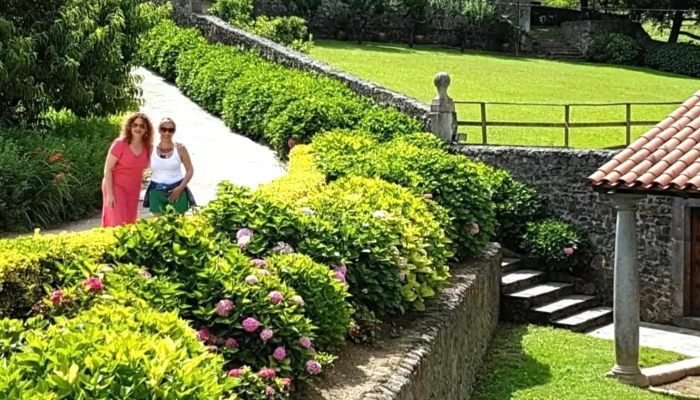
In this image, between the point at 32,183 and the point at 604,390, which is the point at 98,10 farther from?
the point at 604,390

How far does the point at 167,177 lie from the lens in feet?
31.1

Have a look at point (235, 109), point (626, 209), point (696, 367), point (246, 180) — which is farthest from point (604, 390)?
point (235, 109)

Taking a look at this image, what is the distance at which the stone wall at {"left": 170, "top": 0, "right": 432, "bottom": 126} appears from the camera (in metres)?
17.8

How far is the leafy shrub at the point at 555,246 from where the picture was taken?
18.3 m

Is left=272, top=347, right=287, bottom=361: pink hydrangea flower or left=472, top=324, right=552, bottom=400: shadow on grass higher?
left=272, top=347, right=287, bottom=361: pink hydrangea flower

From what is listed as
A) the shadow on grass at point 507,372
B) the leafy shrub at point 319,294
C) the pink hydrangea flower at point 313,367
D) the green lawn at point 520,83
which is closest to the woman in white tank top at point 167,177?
the leafy shrub at point 319,294

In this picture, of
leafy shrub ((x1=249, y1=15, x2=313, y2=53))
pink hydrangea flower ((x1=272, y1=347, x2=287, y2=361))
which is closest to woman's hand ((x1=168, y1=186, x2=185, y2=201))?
pink hydrangea flower ((x1=272, y1=347, x2=287, y2=361))

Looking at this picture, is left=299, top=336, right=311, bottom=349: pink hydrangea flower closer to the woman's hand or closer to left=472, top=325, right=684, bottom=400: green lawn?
the woman's hand

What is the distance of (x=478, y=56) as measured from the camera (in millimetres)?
37344

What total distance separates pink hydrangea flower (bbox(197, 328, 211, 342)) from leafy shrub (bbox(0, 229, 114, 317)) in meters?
1.04

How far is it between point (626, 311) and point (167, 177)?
6.47 m

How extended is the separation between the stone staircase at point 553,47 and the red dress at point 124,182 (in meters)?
32.5

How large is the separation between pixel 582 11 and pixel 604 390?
110 feet

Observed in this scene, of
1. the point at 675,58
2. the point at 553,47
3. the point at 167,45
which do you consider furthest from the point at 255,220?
the point at 553,47
